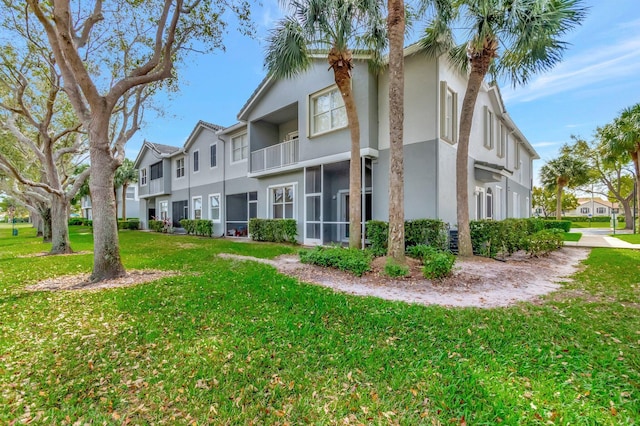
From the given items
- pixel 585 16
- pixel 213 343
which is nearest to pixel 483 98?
pixel 585 16

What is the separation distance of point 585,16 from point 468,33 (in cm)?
301

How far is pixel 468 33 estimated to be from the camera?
9.30 metres

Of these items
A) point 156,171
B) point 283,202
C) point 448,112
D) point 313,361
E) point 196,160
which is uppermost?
point 196,160

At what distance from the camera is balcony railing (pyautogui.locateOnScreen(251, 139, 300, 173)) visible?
50.6 feet

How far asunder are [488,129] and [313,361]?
16.0 m

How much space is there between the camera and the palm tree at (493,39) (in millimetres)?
8180

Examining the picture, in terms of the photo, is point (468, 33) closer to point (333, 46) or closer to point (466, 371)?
point (333, 46)

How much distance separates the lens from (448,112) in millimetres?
11852

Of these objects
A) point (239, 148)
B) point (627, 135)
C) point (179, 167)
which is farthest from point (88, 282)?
point (627, 135)

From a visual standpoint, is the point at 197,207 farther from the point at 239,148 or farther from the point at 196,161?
the point at 239,148

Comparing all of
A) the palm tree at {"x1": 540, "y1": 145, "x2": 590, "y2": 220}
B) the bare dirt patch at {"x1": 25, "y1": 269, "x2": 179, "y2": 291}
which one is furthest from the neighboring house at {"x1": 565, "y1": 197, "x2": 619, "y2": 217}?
the bare dirt patch at {"x1": 25, "y1": 269, "x2": 179, "y2": 291}

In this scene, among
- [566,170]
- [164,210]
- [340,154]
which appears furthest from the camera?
[566,170]

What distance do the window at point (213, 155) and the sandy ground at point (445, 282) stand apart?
14232 mm

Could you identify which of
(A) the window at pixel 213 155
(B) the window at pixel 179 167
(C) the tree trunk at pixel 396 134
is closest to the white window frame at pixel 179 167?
(B) the window at pixel 179 167
